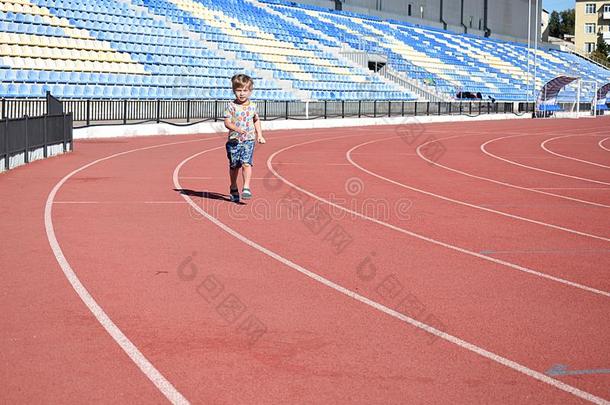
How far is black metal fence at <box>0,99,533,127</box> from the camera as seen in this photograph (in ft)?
90.5

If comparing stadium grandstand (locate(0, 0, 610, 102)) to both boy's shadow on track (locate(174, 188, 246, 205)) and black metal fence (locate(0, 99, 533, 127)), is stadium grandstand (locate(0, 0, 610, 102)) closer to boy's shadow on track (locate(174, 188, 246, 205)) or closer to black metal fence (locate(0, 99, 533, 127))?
black metal fence (locate(0, 99, 533, 127))

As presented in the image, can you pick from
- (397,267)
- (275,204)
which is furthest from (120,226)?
(397,267)

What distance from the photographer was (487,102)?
56344mm

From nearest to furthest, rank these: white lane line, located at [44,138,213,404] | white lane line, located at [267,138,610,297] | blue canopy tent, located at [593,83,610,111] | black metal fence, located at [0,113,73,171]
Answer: white lane line, located at [44,138,213,404], white lane line, located at [267,138,610,297], black metal fence, located at [0,113,73,171], blue canopy tent, located at [593,83,610,111]

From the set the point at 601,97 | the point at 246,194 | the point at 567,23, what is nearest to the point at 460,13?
the point at 601,97

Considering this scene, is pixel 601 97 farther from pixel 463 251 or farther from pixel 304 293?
pixel 304 293

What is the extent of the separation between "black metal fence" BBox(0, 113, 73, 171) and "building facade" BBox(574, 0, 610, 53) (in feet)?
376

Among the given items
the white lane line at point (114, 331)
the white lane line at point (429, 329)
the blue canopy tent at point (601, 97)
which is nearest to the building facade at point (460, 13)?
the blue canopy tent at point (601, 97)

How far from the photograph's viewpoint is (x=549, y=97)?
205 feet

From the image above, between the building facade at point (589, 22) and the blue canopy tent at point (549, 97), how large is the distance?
66.7m

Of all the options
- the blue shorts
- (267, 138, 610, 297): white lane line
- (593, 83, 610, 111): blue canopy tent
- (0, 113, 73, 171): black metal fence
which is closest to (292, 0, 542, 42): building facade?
(593, 83, 610, 111): blue canopy tent

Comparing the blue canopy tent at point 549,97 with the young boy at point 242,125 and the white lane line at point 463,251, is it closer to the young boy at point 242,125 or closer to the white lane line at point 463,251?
the white lane line at point 463,251

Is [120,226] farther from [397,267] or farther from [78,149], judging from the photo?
[78,149]

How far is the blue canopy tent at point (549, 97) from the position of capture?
195 feet
